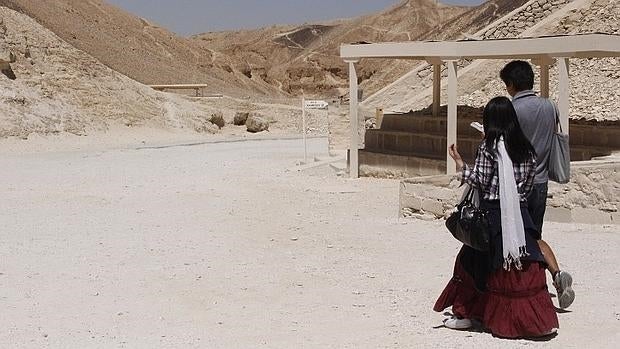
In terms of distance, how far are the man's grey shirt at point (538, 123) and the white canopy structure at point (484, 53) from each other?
5970 millimetres

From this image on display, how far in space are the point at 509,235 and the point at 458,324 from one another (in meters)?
0.76

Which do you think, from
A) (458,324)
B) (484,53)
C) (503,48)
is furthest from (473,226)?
(484,53)

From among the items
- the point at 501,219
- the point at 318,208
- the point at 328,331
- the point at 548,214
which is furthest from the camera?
the point at 318,208

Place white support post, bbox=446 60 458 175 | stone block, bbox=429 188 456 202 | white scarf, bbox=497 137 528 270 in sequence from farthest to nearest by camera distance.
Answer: white support post, bbox=446 60 458 175, stone block, bbox=429 188 456 202, white scarf, bbox=497 137 528 270

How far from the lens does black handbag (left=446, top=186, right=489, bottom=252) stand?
18.2 ft

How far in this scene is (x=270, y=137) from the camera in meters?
28.5

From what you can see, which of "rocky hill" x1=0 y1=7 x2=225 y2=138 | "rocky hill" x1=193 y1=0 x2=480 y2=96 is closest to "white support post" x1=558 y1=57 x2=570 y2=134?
"rocky hill" x1=0 y1=7 x2=225 y2=138

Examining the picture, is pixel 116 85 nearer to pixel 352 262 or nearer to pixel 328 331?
pixel 352 262

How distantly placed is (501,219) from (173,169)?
12.3m

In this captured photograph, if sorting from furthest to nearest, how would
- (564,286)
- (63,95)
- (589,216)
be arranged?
(63,95) < (589,216) < (564,286)

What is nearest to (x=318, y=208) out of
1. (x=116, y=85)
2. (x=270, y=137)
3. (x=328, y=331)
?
(x=328, y=331)

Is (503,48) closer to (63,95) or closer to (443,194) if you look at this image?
(443,194)

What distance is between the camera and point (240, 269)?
7977 mm

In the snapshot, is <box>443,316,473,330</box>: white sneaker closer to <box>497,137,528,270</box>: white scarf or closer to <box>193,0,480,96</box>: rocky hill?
<box>497,137,528,270</box>: white scarf
